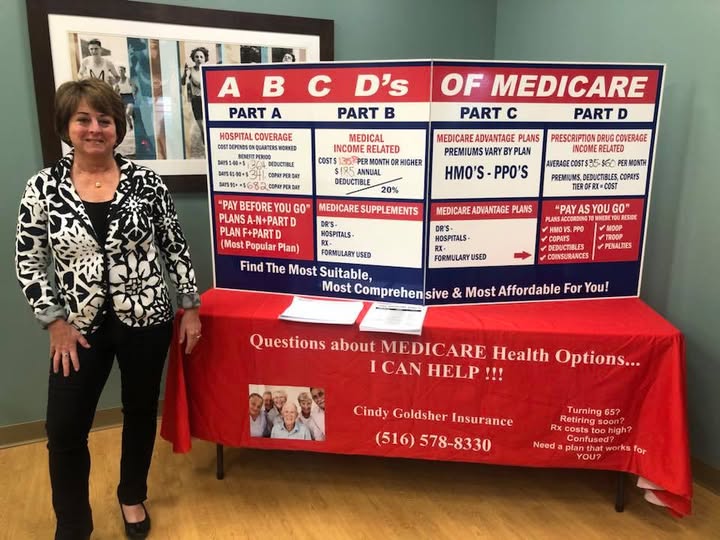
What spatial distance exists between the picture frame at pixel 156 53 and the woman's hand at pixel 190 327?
0.90 meters

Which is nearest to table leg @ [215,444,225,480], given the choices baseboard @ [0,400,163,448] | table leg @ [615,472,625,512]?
baseboard @ [0,400,163,448]

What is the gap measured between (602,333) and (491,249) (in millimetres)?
488

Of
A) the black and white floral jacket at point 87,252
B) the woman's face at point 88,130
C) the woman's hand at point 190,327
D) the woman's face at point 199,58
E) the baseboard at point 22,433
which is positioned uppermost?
the woman's face at point 199,58

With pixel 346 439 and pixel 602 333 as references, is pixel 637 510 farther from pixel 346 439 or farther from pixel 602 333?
pixel 346 439

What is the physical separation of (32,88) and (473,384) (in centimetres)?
214

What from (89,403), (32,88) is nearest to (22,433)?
(89,403)

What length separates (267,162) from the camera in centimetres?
214

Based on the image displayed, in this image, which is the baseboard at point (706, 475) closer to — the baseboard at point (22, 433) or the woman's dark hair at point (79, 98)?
the woman's dark hair at point (79, 98)

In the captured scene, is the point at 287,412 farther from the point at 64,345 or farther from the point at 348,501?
the point at 64,345

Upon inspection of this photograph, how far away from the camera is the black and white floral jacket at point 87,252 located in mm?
1625

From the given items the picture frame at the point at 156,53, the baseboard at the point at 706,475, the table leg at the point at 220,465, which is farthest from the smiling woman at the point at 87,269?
the baseboard at the point at 706,475

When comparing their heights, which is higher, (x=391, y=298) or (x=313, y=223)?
(x=313, y=223)

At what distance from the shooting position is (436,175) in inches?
78.6

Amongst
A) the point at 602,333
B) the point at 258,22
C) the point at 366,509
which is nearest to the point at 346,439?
the point at 366,509
